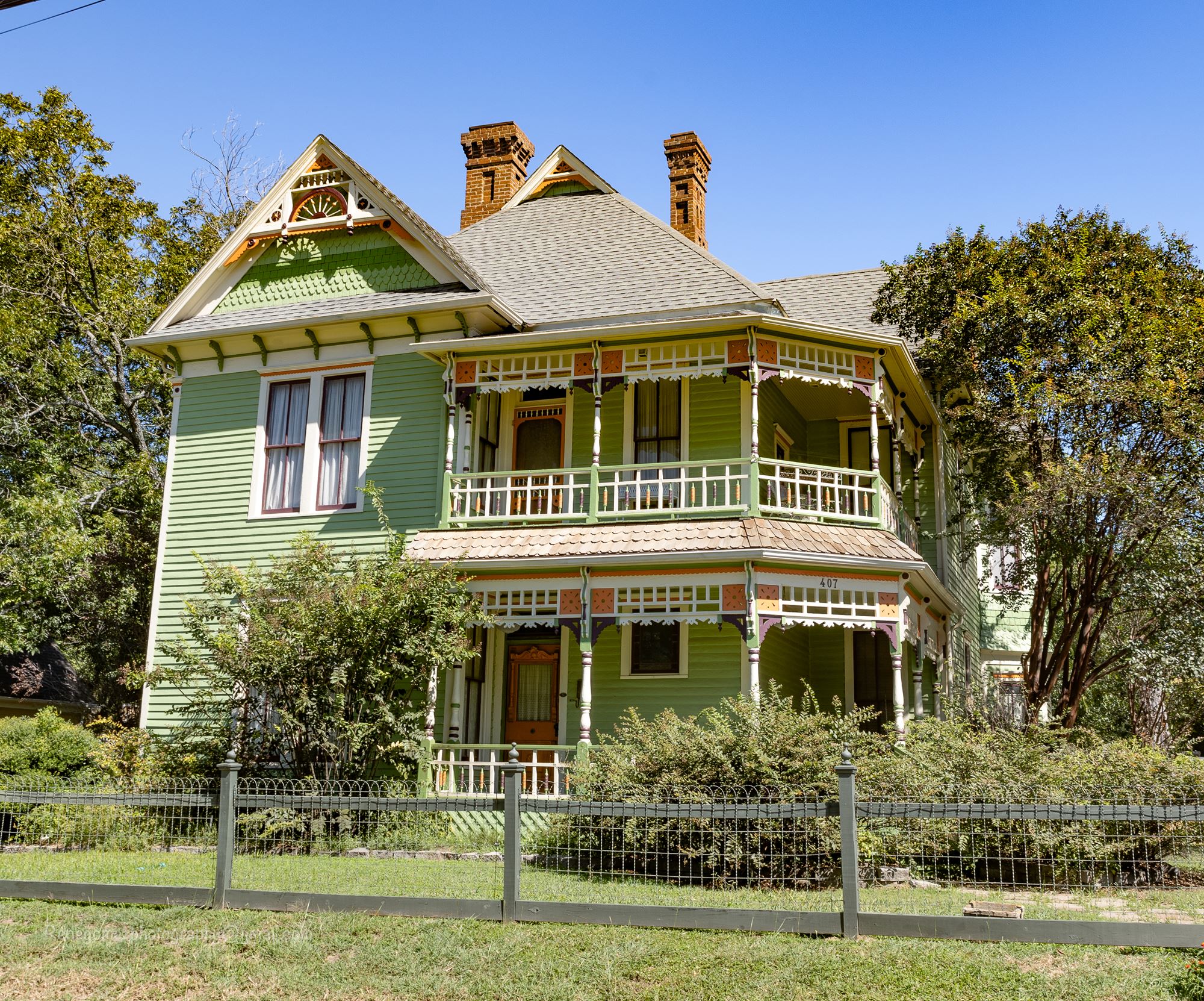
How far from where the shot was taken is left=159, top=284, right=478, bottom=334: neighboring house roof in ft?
57.8

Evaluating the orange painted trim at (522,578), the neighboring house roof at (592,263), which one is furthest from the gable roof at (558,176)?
the orange painted trim at (522,578)

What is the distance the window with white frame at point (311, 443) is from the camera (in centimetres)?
1797

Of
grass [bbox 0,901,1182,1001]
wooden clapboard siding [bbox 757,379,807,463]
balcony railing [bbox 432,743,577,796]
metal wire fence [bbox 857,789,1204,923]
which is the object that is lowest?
grass [bbox 0,901,1182,1001]

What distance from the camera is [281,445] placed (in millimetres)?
18453

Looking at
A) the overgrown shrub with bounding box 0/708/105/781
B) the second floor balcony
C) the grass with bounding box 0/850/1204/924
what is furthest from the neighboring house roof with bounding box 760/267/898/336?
the overgrown shrub with bounding box 0/708/105/781

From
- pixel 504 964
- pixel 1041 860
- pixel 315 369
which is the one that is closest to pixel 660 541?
pixel 315 369

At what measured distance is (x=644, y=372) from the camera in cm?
1656

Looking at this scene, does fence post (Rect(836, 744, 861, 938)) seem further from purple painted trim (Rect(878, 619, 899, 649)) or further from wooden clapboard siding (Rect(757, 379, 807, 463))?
wooden clapboard siding (Rect(757, 379, 807, 463))

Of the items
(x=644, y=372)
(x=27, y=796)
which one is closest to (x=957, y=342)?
(x=644, y=372)

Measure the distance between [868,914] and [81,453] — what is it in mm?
25255

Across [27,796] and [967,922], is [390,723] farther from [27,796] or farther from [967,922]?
[967,922]

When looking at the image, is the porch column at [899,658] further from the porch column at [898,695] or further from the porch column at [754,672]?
the porch column at [754,672]

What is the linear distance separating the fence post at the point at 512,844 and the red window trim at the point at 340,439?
9039 mm

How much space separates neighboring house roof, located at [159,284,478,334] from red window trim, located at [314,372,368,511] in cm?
101
